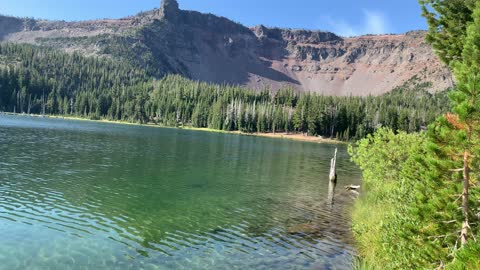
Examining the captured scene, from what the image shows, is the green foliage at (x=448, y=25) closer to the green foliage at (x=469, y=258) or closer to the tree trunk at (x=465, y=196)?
the tree trunk at (x=465, y=196)

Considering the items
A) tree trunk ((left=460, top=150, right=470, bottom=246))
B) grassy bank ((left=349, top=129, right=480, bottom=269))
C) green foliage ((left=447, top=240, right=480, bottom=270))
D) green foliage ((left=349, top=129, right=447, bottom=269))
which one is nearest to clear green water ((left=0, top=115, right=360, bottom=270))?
green foliage ((left=349, top=129, right=447, bottom=269))

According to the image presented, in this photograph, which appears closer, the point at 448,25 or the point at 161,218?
the point at 448,25

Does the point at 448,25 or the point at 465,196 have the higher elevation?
the point at 448,25

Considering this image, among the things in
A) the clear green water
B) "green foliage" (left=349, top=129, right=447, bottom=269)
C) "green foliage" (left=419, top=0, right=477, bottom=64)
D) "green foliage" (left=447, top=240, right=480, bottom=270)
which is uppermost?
"green foliage" (left=419, top=0, right=477, bottom=64)

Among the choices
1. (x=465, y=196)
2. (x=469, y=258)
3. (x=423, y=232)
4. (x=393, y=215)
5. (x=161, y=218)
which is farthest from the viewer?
(x=161, y=218)

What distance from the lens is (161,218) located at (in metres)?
33.6

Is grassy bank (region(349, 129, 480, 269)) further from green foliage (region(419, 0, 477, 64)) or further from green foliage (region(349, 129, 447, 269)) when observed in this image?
green foliage (region(419, 0, 477, 64))

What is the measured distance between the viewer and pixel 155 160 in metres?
73.3

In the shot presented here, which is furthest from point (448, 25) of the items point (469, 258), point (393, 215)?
point (469, 258)

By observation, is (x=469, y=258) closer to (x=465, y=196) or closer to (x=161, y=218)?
(x=465, y=196)

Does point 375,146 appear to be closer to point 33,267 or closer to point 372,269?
point 372,269

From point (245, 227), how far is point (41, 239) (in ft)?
51.0

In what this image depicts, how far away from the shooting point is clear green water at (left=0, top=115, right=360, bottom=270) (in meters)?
24.5

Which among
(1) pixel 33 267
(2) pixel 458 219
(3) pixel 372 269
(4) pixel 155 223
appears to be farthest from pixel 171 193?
(2) pixel 458 219
